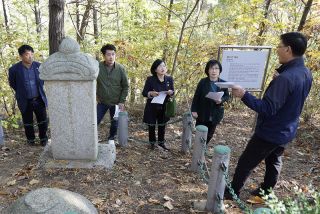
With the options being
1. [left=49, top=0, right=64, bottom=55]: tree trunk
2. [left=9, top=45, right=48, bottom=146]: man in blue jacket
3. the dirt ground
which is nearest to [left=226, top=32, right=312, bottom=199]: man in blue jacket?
the dirt ground

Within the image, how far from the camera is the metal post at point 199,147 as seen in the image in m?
4.22

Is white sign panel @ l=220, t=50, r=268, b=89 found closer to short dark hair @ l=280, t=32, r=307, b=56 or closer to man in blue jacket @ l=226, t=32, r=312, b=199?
man in blue jacket @ l=226, t=32, r=312, b=199

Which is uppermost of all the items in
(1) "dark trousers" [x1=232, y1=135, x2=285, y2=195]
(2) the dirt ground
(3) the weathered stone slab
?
(1) "dark trousers" [x1=232, y1=135, x2=285, y2=195]

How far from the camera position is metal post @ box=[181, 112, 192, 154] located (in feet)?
16.8

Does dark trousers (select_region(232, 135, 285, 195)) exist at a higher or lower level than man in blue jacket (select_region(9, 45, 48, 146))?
lower

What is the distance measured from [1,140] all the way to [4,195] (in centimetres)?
199

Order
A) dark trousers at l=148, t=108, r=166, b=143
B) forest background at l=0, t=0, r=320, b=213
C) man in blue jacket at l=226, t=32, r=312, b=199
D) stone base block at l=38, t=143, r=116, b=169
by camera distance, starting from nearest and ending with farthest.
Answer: man in blue jacket at l=226, t=32, r=312, b=199 < forest background at l=0, t=0, r=320, b=213 < stone base block at l=38, t=143, r=116, b=169 < dark trousers at l=148, t=108, r=166, b=143

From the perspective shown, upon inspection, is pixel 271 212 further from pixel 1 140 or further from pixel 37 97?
pixel 1 140

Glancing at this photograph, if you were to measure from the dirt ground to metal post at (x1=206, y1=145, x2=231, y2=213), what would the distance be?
0.29 meters

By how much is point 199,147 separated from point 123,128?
164 centimetres

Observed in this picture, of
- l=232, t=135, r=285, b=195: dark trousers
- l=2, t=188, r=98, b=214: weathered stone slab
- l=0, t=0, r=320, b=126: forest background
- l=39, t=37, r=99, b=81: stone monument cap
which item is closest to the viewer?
l=2, t=188, r=98, b=214: weathered stone slab

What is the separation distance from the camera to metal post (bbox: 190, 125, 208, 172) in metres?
4.22

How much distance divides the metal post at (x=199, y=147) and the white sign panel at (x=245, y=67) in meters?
1.32

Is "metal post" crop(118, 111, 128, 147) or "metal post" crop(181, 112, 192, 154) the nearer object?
"metal post" crop(181, 112, 192, 154)
